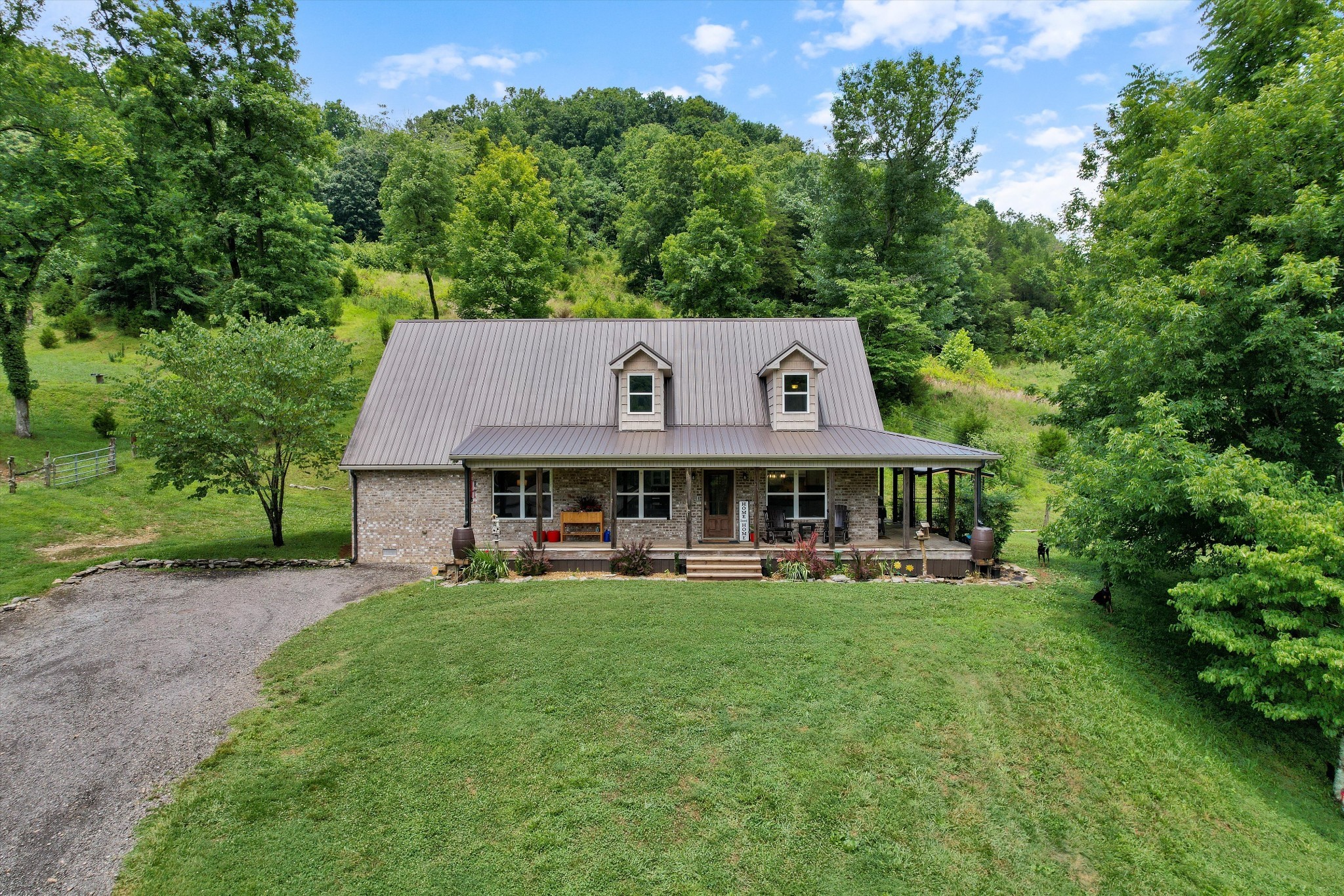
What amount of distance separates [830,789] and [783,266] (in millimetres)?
33311

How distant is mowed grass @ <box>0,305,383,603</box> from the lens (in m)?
15.7

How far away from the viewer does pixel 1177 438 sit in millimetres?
9539

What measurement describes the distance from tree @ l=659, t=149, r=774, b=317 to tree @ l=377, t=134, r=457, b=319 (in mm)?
11797

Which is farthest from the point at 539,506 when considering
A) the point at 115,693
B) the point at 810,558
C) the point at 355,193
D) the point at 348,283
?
the point at 355,193

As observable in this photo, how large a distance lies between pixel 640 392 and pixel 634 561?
4925mm

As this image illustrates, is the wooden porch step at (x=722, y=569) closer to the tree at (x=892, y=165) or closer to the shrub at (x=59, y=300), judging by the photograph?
the tree at (x=892, y=165)

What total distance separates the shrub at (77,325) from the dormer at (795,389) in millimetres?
37336

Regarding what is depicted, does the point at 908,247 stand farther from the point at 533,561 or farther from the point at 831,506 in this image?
the point at 533,561

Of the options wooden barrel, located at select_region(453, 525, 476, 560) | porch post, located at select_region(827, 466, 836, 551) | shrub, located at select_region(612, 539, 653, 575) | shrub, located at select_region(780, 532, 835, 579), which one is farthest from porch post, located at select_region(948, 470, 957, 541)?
wooden barrel, located at select_region(453, 525, 476, 560)

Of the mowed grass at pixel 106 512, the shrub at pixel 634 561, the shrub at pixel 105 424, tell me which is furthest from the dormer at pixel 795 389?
the shrub at pixel 105 424

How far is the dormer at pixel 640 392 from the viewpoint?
55.2 ft

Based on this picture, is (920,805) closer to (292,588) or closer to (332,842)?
(332,842)

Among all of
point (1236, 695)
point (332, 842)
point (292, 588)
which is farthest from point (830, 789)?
point (292, 588)

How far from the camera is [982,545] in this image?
47.5 feet
